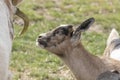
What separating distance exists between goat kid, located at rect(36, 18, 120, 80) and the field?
145 cm

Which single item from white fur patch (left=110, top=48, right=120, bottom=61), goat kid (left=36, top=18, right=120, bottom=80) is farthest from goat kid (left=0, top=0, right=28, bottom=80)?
white fur patch (left=110, top=48, right=120, bottom=61)

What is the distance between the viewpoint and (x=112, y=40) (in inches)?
369

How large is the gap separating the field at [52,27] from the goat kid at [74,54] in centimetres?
145

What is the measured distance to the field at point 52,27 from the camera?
9.70 meters

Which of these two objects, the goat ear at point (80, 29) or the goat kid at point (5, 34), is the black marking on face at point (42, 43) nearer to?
the goat ear at point (80, 29)

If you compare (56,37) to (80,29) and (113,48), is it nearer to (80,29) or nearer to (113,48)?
(80,29)

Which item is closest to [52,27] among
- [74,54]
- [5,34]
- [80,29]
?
[74,54]

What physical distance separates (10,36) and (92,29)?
6283 millimetres

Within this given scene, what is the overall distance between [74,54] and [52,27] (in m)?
4.55

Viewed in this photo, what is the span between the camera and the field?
970 cm

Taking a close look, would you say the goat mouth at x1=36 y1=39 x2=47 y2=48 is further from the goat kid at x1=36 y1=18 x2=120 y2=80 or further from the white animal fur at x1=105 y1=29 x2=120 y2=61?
the white animal fur at x1=105 y1=29 x2=120 y2=61

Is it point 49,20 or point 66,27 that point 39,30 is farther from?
point 66,27

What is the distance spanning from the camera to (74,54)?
25.8ft

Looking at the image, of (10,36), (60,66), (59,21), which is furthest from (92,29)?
(10,36)
